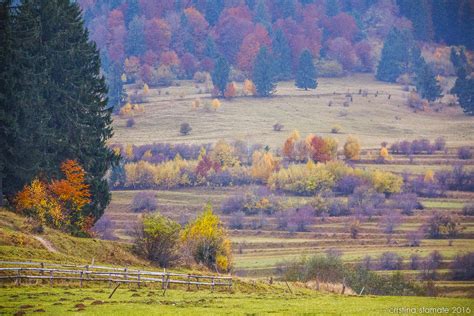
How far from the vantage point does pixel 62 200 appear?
64938 mm

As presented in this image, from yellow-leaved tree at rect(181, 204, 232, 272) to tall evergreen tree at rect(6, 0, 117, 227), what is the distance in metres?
9.36

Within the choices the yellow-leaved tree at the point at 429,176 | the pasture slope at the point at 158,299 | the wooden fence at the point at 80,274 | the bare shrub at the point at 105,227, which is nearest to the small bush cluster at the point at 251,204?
the bare shrub at the point at 105,227

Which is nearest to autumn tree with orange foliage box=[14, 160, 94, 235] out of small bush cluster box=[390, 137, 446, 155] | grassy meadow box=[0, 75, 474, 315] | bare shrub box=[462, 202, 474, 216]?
grassy meadow box=[0, 75, 474, 315]

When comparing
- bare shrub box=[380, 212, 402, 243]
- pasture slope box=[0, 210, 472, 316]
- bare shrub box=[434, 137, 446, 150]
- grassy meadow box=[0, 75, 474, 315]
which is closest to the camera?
pasture slope box=[0, 210, 472, 316]

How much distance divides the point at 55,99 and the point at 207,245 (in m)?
18.4

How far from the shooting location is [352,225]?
11719 centimetres

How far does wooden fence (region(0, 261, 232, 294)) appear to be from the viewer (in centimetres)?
4106

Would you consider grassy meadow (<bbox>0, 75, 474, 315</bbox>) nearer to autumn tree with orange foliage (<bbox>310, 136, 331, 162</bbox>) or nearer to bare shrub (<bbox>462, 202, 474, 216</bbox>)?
bare shrub (<bbox>462, 202, 474, 216</bbox>)

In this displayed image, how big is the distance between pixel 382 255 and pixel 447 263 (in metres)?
7.88

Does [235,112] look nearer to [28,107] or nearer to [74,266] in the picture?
[28,107]

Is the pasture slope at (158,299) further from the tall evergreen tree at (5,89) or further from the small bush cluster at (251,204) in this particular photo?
the small bush cluster at (251,204)

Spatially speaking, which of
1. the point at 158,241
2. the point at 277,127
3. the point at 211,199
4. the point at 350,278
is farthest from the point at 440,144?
the point at 158,241

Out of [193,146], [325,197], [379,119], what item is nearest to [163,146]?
[193,146]

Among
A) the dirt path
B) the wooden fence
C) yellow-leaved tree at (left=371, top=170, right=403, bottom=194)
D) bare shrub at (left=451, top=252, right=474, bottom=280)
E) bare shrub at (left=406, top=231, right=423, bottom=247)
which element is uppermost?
yellow-leaved tree at (left=371, top=170, right=403, bottom=194)
